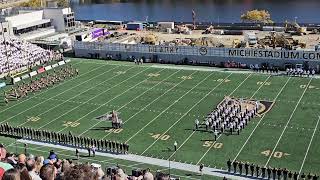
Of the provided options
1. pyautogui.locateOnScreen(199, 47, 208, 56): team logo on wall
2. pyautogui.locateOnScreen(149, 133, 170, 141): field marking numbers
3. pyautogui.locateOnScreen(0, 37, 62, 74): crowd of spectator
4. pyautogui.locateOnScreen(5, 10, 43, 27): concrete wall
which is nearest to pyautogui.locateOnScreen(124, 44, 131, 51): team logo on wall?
pyautogui.locateOnScreen(0, 37, 62, 74): crowd of spectator

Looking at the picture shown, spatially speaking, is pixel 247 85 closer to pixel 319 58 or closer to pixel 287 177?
pixel 319 58

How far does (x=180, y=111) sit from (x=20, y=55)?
74.7 feet

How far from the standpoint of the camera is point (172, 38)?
59219mm

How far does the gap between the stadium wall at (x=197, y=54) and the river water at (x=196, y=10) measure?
3607 cm

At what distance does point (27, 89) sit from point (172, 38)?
24601 mm

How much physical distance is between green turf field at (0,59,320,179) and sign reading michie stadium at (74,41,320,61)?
2830 mm

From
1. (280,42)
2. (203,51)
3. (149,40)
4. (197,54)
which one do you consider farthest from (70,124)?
(280,42)

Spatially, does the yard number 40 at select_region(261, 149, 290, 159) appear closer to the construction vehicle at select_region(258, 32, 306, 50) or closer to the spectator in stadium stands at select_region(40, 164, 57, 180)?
the spectator in stadium stands at select_region(40, 164, 57, 180)

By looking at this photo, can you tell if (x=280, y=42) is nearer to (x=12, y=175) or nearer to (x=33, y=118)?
(x=33, y=118)

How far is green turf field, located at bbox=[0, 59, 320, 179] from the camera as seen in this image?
2543 cm

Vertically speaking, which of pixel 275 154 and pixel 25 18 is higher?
pixel 25 18

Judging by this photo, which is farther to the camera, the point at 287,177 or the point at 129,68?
the point at 129,68

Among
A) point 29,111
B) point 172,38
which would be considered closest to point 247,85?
point 29,111

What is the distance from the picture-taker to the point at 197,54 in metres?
45.5
